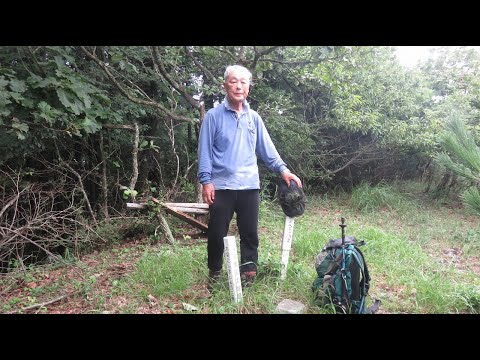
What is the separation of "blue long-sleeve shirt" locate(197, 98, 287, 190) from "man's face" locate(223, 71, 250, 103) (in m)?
0.09

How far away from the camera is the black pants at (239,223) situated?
257 centimetres

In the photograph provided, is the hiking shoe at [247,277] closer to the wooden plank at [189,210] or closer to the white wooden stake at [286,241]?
the white wooden stake at [286,241]

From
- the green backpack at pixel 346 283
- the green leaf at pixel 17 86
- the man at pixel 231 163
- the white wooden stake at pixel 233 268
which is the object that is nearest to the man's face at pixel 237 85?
the man at pixel 231 163

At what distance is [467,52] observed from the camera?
9102mm

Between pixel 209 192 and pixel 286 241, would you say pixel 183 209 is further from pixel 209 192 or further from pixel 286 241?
pixel 209 192

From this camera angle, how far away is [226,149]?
2.53 m

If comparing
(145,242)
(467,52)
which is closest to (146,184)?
(145,242)

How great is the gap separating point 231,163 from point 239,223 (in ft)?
1.68

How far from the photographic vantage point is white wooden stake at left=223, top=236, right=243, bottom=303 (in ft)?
7.89

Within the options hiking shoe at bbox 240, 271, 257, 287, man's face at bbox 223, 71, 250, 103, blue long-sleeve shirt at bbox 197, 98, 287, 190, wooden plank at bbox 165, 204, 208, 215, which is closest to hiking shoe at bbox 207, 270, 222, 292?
hiking shoe at bbox 240, 271, 257, 287

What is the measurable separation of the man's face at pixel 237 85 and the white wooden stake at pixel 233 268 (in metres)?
1.02

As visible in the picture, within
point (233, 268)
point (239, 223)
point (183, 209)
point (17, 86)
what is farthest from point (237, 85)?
point (183, 209)

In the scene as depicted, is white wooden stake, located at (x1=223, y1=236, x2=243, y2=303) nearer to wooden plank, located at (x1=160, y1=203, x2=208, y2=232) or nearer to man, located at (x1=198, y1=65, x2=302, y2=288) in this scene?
man, located at (x1=198, y1=65, x2=302, y2=288)

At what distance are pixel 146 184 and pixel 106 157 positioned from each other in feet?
2.67
